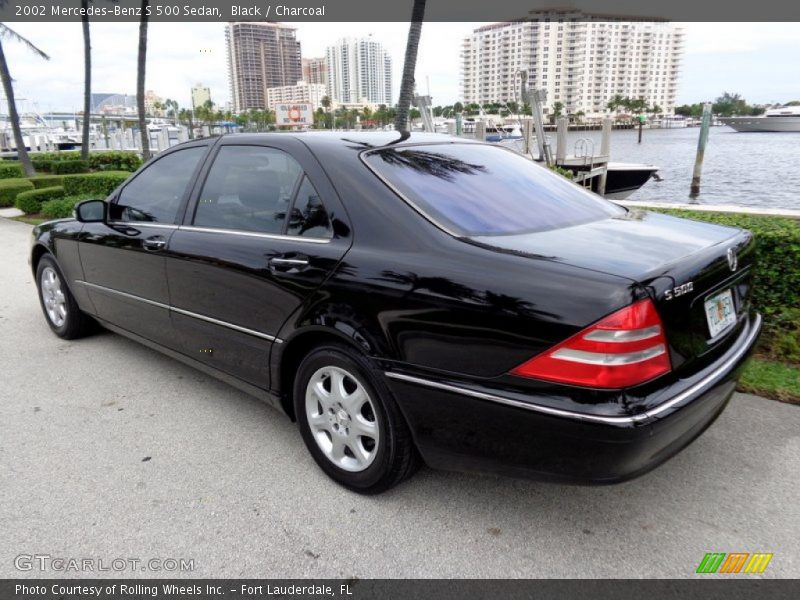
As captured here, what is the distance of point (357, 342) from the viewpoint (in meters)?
2.52

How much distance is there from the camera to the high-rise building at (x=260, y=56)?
52781 millimetres

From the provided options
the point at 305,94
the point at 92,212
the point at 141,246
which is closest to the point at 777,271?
the point at 141,246

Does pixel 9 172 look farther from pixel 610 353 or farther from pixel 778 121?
pixel 778 121

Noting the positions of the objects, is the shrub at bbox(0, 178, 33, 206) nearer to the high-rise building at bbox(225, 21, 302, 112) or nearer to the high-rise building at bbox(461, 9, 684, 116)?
the high-rise building at bbox(225, 21, 302, 112)

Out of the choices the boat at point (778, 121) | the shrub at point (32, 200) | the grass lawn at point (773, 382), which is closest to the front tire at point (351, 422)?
the grass lawn at point (773, 382)

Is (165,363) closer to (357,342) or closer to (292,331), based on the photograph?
(292,331)

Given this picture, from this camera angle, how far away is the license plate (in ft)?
7.89

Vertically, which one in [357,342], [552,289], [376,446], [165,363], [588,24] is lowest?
[165,363]

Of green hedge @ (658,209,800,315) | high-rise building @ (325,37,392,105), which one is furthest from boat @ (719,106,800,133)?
green hedge @ (658,209,800,315)

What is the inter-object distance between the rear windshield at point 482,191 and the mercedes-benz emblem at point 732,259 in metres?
0.62

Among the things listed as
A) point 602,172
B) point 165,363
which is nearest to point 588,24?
point 602,172

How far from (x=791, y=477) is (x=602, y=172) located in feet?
54.7
